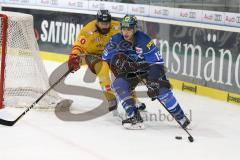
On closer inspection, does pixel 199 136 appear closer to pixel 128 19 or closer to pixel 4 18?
pixel 128 19

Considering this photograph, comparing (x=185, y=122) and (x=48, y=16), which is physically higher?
(x=48, y=16)

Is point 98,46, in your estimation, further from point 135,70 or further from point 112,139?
point 112,139

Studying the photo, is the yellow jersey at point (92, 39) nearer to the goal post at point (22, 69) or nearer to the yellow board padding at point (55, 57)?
the goal post at point (22, 69)

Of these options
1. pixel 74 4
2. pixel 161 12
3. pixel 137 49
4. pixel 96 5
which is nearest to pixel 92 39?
pixel 137 49

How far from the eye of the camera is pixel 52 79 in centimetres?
691

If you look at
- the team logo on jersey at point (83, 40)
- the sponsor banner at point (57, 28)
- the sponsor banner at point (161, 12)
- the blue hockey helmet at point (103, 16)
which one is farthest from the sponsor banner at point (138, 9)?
the blue hockey helmet at point (103, 16)

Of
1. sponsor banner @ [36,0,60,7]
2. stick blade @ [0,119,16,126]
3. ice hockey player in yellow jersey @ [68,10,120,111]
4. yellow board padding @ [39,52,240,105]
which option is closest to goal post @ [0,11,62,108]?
ice hockey player in yellow jersey @ [68,10,120,111]

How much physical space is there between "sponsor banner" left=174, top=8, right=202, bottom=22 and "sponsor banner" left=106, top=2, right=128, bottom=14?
109 centimetres

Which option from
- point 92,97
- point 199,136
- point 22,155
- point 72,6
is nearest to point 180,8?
point 92,97

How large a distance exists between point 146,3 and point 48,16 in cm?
200

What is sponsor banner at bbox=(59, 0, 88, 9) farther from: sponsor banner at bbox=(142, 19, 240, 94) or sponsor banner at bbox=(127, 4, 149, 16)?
sponsor banner at bbox=(142, 19, 240, 94)

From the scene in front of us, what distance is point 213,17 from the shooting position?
622cm

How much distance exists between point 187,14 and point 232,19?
2.49 ft

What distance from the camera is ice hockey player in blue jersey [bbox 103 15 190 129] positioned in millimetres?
4359
